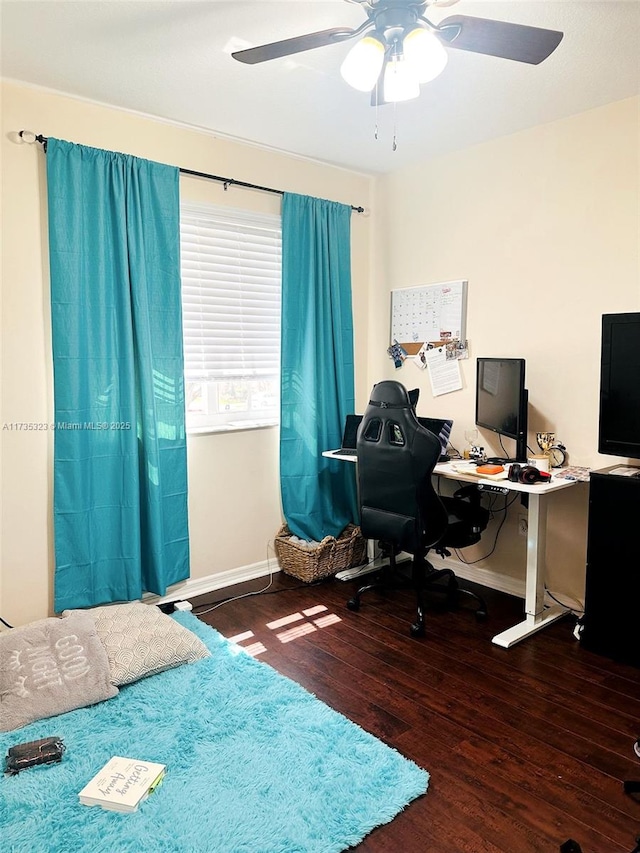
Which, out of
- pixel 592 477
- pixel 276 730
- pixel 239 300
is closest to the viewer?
pixel 276 730

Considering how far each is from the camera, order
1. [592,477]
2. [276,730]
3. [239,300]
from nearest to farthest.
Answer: [276,730], [592,477], [239,300]

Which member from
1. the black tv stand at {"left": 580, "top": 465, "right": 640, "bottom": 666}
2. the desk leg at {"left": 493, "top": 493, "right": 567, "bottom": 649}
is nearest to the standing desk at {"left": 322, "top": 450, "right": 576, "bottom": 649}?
the desk leg at {"left": 493, "top": 493, "right": 567, "bottom": 649}

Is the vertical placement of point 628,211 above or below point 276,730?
above

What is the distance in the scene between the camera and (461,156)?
3559 millimetres

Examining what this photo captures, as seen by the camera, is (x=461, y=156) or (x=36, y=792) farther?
(x=461, y=156)

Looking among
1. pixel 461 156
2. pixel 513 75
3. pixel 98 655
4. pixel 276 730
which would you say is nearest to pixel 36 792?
pixel 98 655

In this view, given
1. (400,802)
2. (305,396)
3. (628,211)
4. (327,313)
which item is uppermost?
(628,211)

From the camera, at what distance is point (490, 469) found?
3020mm

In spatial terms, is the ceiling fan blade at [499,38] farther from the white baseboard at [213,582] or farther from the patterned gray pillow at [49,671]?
the white baseboard at [213,582]

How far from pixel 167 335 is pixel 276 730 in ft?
6.56

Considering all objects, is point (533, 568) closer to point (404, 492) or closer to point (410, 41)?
point (404, 492)

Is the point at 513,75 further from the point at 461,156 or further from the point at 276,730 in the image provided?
the point at 276,730

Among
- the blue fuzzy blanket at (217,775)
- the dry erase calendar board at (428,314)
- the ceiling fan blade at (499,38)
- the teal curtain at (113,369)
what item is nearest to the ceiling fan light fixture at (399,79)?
the ceiling fan blade at (499,38)

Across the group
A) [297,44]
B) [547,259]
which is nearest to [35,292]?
[297,44]
